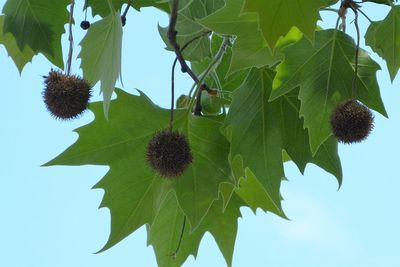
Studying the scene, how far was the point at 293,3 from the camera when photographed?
222 centimetres

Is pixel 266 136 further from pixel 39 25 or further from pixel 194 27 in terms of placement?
pixel 39 25

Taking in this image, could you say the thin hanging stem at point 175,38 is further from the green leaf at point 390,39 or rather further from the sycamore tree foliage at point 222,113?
the green leaf at point 390,39

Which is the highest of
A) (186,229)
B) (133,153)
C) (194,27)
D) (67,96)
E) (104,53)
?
(194,27)

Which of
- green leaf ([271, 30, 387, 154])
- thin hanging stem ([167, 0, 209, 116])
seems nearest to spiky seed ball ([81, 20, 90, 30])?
thin hanging stem ([167, 0, 209, 116])

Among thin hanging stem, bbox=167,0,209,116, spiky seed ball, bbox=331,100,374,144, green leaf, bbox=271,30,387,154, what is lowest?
spiky seed ball, bbox=331,100,374,144

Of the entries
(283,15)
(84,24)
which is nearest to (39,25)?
(84,24)

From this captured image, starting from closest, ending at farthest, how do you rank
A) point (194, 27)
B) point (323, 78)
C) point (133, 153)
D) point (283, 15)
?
point (283, 15)
point (323, 78)
point (133, 153)
point (194, 27)

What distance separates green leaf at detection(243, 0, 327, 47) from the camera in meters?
2.19

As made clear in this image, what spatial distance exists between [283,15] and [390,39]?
67 centimetres

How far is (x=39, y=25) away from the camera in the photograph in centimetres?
309

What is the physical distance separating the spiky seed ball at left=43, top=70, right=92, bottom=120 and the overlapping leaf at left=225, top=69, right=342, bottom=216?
46 centimetres

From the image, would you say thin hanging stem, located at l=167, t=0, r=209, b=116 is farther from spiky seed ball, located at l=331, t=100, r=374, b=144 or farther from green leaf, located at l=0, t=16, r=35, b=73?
green leaf, located at l=0, t=16, r=35, b=73

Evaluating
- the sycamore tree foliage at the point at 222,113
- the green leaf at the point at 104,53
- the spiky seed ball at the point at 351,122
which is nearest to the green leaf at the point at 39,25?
the sycamore tree foliage at the point at 222,113

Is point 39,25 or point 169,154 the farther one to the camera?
point 39,25
